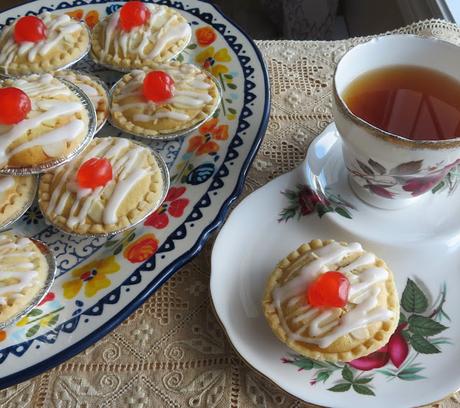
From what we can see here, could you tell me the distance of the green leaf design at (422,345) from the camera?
832mm

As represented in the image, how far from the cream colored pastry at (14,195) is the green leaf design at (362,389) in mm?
727

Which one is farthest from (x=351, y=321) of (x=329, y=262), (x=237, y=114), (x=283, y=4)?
(x=283, y=4)

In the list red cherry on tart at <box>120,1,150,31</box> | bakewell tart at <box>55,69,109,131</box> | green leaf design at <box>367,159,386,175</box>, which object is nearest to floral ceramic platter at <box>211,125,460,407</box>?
green leaf design at <box>367,159,386,175</box>

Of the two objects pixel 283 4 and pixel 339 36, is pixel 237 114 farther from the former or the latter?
pixel 339 36

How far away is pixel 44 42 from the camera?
4.37ft

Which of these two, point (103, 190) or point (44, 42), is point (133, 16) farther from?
point (103, 190)

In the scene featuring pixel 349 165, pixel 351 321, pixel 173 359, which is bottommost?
pixel 173 359

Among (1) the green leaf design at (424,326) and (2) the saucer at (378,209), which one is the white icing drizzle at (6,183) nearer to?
(2) the saucer at (378,209)

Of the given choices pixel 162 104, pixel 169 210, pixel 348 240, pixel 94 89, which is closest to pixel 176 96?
pixel 162 104

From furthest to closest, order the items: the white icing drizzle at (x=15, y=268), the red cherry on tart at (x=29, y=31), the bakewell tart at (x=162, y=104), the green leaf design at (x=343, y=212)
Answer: the red cherry on tart at (x=29, y=31), the bakewell tart at (x=162, y=104), the green leaf design at (x=343, y=212), the white icing drizzle at (x=15, y=268)

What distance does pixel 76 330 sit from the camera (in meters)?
0.89

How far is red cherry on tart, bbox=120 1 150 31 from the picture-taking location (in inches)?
52.7

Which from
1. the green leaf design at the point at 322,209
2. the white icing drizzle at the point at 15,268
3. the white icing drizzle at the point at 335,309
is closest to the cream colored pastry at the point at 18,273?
the white icing drizzle at the point at 15,268

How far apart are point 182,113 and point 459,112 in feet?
1.94
